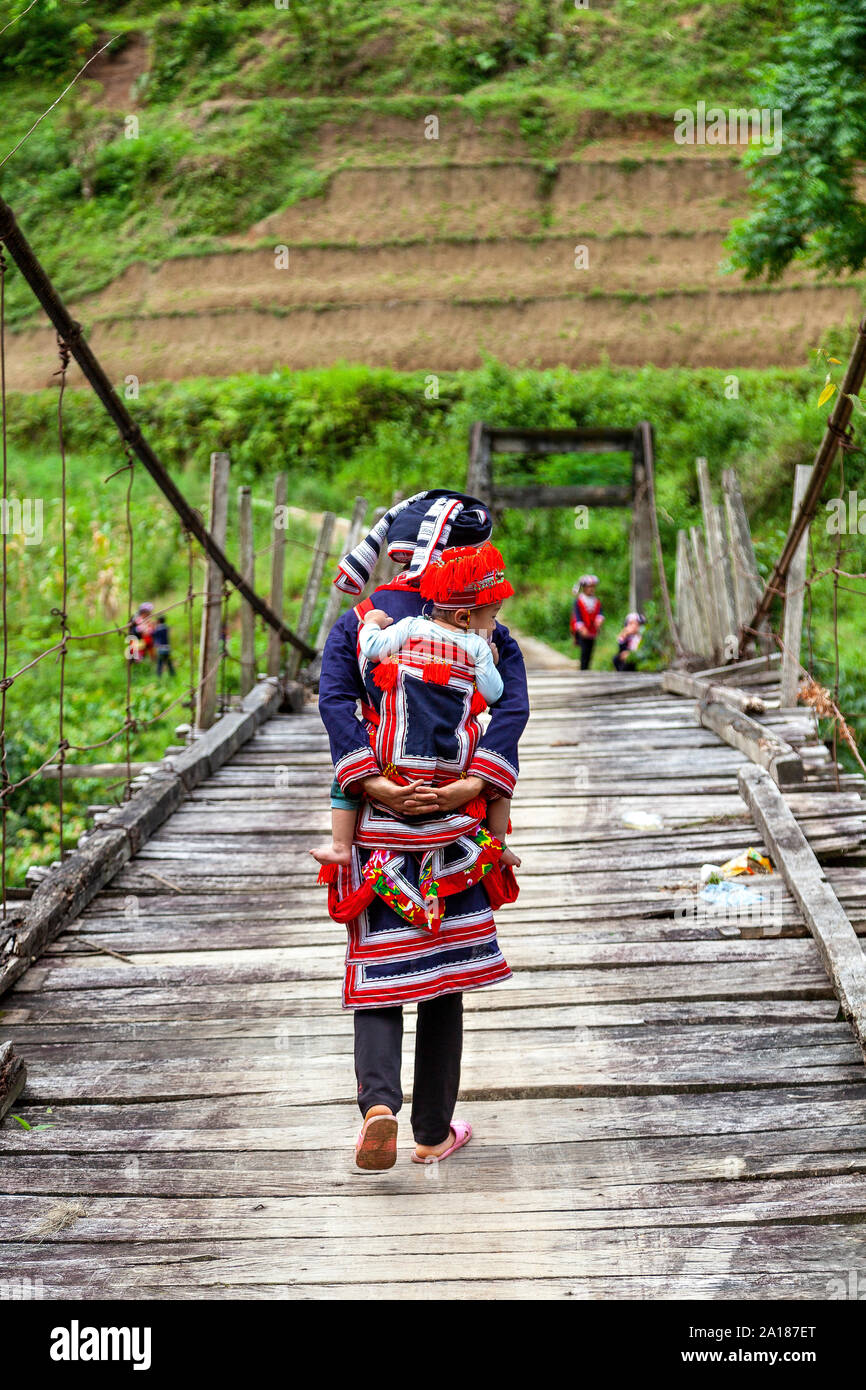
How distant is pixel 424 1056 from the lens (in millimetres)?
2203

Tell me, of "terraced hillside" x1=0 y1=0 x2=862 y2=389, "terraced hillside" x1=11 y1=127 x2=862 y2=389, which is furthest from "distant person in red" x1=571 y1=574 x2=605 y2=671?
"terraced hillside" x1=0 y1=0 x2=862 y2=389

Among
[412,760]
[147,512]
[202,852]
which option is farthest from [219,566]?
[147,512]

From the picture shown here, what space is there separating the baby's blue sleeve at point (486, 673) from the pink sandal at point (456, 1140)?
834 millimetres

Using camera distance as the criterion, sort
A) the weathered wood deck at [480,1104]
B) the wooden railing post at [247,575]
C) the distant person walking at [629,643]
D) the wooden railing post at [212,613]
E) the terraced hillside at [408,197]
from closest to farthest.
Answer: the weathered wood deck at [480,1104], the wooden railing post at [212,613], the wooden railing post at [247,575], the distant person walking at [629,643], the terraced hillside at [408,197]

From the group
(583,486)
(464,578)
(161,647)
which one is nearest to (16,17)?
(464,578)

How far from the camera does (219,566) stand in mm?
5223

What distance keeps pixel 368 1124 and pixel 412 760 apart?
64cm

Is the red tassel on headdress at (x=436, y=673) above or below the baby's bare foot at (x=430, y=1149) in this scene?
above

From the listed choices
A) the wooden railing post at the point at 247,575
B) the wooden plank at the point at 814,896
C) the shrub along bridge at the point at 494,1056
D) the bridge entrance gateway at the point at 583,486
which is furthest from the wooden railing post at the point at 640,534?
the wooden plank at the point at 814,896

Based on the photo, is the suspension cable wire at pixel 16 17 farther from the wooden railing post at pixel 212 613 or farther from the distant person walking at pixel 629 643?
the distant person walking at pixel 629 643

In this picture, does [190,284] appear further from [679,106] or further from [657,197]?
[679,106]

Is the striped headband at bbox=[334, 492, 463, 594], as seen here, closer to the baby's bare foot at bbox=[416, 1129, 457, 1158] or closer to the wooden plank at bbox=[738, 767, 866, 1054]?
the baby's bare foot at bbox=[416, 1129, 457, 1158]

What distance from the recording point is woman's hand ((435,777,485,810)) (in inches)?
83.9

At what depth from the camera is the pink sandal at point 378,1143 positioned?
6.75 feet
